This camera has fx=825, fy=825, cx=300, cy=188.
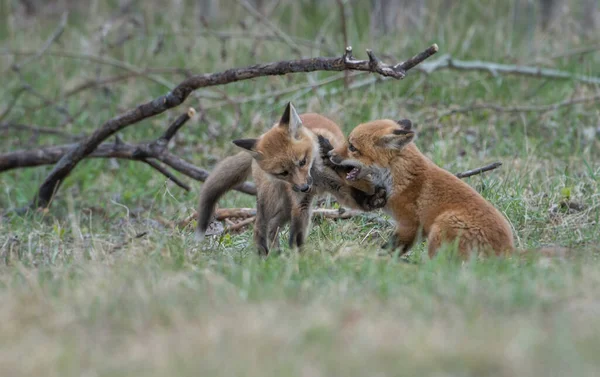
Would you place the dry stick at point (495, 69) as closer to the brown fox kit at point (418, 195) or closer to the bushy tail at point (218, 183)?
the bushy tail at point (218, 183)

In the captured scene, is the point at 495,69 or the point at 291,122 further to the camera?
the point at 495,69

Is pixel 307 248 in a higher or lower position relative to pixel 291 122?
lower

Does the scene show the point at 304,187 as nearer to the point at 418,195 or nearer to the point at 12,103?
the point at 418,195

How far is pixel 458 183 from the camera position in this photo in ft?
17.4

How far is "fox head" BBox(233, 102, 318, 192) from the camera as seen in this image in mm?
5910

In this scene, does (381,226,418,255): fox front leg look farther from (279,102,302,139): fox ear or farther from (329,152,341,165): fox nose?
(279,102,302,139): fox ear

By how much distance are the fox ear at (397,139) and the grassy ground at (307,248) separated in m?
0.71

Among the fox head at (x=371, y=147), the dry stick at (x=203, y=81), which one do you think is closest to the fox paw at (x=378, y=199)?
the fox head at (x=371, y=147)

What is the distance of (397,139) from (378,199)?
44 cm

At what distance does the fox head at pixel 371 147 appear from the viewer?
550 cm

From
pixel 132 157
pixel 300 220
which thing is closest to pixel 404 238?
pixel 300 220

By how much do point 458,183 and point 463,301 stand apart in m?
1.71

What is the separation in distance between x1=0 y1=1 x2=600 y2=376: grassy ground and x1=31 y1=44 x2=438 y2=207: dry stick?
454 millimetres

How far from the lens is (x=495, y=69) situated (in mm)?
9695
